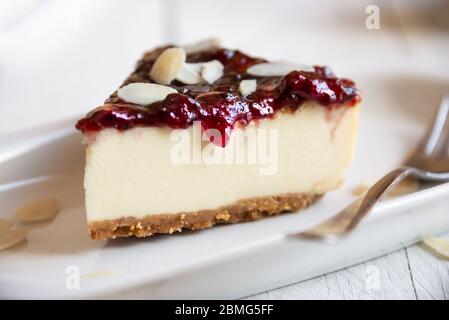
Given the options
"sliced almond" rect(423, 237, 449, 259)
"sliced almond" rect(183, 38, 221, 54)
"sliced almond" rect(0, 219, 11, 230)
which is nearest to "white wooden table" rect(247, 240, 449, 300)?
"sliced almond" rect(423, 237, 449, 259)

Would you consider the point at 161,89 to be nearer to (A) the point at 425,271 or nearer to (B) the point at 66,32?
(A) the point at 425,271

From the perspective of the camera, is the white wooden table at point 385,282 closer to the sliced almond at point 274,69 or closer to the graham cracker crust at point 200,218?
the graham cracker crust at point 200,218

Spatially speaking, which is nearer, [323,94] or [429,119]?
[323,94]

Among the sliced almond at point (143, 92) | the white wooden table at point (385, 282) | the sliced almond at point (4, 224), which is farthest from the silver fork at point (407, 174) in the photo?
the sliced almond at point (4, 224)

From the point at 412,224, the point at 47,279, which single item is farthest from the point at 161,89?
the point at 412,224

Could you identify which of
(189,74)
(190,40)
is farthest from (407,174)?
(190,40)

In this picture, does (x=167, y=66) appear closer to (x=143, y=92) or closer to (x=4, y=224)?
(x=143, y=92)
